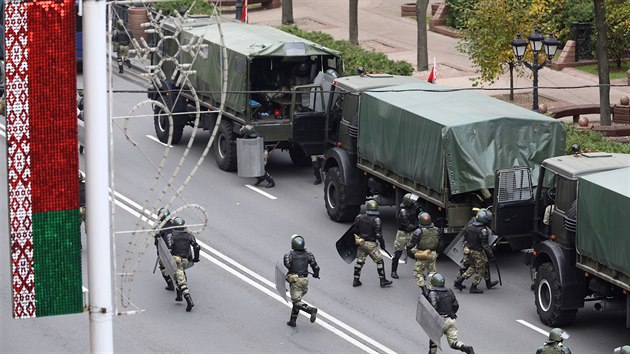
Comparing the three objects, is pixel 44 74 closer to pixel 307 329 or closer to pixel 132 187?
pixel 307 329

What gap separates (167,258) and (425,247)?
4.10 meters

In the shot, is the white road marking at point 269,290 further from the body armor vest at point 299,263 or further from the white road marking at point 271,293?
the body armor vest at point 299,263

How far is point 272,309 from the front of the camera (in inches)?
773

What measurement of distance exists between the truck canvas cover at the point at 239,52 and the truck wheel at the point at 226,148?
0.55 meters

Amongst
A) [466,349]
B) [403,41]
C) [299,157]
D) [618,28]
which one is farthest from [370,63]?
[466,349]

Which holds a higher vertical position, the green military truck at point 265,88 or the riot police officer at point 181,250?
the green military truck at point 265,88

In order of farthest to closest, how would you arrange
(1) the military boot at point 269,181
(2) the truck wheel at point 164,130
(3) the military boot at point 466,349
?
(2) the truck wheel at point 164,130 < (1) the military boot at point 269,181 < (3) the military boot at point 466,349

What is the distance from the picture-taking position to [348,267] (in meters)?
21.6

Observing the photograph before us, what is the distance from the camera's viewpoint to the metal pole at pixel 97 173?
805 cm

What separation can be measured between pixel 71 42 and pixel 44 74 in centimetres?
29

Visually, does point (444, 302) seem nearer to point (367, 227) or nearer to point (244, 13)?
point (367, 227)

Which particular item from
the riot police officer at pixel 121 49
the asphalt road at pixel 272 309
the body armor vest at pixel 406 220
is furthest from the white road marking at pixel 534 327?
the riot police officer at pixel 121 49

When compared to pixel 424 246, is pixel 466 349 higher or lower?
lower

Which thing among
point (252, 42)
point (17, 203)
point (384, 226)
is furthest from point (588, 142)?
point (17, 203)
